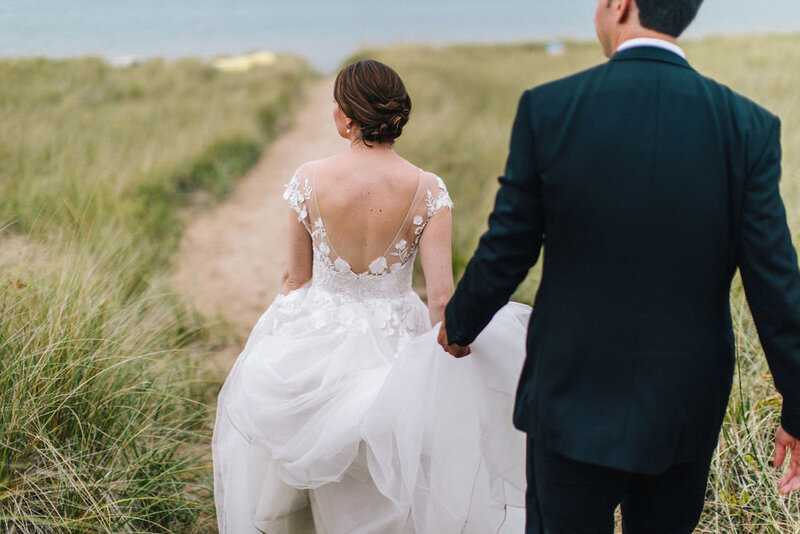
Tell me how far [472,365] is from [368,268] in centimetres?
61

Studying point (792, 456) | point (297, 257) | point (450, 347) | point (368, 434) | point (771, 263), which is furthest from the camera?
point (297, 257)

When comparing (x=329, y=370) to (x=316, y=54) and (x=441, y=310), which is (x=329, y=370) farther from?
(x=316, y=54)

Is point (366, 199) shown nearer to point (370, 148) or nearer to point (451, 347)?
point (370, 148)

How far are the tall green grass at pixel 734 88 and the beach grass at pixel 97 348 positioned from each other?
2.25 metres

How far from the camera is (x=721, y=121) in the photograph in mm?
1515

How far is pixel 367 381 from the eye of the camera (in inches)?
95.2

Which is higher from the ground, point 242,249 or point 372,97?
point 372,97

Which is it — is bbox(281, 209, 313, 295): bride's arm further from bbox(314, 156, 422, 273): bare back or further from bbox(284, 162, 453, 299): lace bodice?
bbox(314, 156, 422, 273): bare back

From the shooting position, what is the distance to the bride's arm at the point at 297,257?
8.68ft

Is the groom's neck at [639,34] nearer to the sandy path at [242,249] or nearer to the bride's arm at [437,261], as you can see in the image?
the bride's arm at [437,261]

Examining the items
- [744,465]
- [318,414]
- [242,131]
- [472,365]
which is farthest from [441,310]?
[242,131]

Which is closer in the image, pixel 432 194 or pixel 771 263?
pixel 771 263

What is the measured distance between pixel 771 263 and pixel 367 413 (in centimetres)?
135

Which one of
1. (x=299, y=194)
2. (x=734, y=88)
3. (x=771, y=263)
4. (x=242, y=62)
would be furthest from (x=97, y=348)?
(x=242, y=62)
